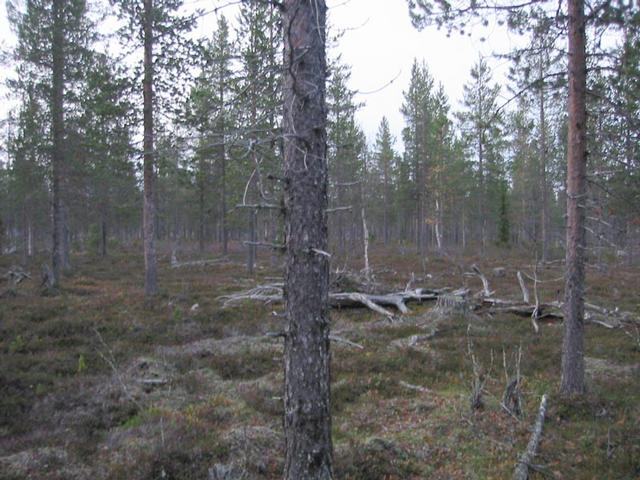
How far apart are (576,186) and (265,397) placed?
5713mm

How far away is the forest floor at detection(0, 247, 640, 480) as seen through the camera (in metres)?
4.98

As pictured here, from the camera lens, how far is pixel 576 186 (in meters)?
6.48

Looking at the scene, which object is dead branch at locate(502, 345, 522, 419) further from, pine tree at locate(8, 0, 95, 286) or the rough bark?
pine tree at locate(8, 0, 95, 286)

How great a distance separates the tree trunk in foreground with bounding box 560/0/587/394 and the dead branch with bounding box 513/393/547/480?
4.32 feet

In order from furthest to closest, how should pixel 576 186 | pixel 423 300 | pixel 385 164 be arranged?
1. pixel 385 164
2. pixel 423 300
3. pixel 576 186

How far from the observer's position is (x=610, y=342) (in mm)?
10023

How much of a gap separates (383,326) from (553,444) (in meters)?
6.47

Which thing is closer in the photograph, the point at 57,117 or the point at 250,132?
the point at 250,132

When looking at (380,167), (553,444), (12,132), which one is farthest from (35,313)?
(380,167)

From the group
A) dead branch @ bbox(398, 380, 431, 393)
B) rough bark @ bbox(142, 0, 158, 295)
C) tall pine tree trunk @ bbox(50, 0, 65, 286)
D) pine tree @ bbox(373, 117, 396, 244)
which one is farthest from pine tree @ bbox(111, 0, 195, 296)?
pine tree @ bbox(373, 117, 396, 244)

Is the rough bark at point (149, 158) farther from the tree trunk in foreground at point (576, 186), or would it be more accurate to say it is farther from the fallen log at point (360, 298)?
the tree trunk in foreground at point (576, 186)

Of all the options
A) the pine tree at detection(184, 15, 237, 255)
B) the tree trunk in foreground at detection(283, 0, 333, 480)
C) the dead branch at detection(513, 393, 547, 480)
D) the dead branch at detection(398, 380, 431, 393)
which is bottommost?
the dead branch at detection(398, 380, 431, 393)

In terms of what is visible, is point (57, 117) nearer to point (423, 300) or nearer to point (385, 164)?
point (423, 300)

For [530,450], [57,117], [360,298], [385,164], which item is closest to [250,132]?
[530,450]
